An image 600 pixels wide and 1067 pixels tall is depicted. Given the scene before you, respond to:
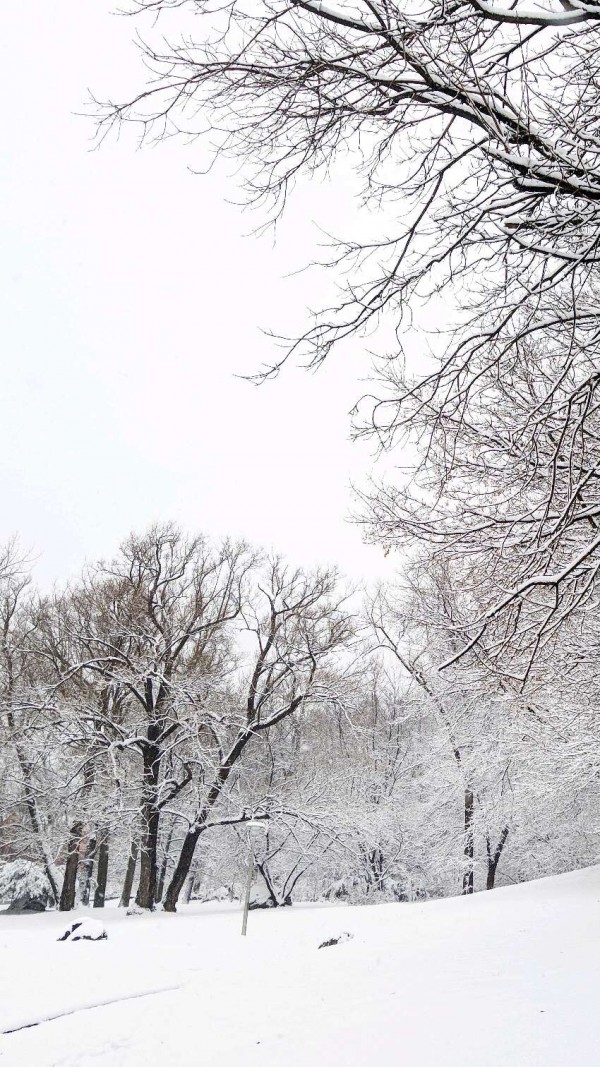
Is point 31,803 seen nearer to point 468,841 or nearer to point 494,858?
point 468,841

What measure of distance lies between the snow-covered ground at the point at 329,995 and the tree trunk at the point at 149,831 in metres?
6.05

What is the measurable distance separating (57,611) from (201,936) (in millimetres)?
11907

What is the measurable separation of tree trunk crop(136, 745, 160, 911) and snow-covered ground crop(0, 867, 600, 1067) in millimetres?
6054

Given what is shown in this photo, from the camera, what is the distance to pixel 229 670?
68.9ft

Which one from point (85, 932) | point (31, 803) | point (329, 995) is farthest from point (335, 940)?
point (31, 803)

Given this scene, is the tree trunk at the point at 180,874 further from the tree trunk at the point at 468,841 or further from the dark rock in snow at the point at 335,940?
the dark rock in snow at the point at 335,940

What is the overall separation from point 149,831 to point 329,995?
1305cm

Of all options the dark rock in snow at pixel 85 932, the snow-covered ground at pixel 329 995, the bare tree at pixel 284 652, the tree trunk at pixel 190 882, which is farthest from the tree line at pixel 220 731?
the snow-covered ground at pixel 329 995

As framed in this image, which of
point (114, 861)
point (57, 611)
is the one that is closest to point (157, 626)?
point (57, 611)

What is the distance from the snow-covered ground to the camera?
15.4 feet

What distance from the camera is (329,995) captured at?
6.65 meters

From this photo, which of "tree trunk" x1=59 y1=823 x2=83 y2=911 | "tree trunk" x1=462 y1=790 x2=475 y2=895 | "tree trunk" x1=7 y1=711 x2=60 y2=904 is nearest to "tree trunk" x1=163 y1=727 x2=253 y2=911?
"tree trunk" x1=59 y1=823 x2=83 y2=911

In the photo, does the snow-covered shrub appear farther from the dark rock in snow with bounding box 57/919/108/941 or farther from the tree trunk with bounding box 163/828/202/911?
the dark rock in snow with bounding box 57/919/108/941

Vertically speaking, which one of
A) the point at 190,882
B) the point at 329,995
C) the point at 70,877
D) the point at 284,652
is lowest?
the point at 190,882
